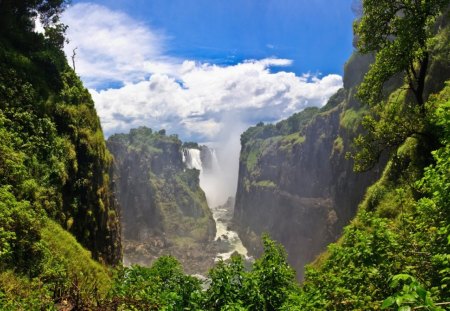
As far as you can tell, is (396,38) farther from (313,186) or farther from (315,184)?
(313,186)

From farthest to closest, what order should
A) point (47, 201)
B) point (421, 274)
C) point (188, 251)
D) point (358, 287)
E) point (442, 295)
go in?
point (188, 251) < point (47, 201) < point (358, 287) < point (421, 274) < point (442, 295)

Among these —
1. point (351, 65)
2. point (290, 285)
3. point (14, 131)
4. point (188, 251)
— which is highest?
point (351, 65)

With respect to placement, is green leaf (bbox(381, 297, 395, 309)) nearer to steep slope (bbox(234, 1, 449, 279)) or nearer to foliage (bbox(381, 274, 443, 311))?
foliage (bbox(381, 274, 443, 311))

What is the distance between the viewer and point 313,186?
16600cm

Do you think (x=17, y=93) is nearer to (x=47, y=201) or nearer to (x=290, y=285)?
(x=47, y=201)

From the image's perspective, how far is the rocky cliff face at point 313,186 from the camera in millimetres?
120000

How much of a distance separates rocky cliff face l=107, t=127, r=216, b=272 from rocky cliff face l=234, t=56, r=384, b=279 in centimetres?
2706

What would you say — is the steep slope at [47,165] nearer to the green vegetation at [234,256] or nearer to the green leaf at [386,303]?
the green vegetation at [234,256]

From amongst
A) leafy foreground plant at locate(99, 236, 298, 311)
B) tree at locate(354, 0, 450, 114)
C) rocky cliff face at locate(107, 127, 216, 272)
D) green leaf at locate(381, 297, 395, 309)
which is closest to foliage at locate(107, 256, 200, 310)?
leafy foreground plant at locate(99, 236, 298, 311)

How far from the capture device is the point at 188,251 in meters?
156

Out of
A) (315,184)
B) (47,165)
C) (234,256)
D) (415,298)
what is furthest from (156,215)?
(415,298)

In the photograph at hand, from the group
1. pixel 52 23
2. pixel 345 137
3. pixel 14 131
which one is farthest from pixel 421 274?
pixel 345 137

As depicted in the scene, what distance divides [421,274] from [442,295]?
3.52 ft

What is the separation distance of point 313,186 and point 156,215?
7191 cm
